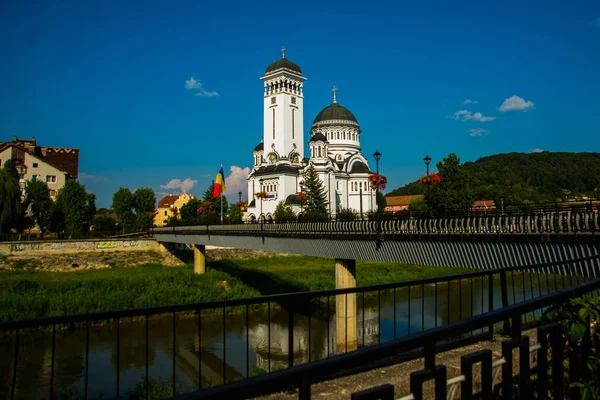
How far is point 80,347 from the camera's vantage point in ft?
82.5

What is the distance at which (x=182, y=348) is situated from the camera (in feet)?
81.4

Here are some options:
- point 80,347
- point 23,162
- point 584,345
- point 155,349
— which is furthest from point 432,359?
point 23,162

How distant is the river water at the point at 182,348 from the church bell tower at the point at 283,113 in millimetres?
47776

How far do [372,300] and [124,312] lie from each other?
3406cm

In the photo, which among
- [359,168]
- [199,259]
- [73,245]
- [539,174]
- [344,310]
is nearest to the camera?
[344,310]

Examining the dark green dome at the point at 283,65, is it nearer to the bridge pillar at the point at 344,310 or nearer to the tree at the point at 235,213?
the tree at the point at 235,213

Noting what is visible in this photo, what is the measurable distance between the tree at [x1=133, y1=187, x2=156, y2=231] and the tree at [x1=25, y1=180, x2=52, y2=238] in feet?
64.4

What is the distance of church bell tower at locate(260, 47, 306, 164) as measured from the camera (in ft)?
263

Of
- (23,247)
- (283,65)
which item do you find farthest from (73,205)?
(283,65)

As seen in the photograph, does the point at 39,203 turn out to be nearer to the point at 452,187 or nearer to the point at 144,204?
the point at 144,204

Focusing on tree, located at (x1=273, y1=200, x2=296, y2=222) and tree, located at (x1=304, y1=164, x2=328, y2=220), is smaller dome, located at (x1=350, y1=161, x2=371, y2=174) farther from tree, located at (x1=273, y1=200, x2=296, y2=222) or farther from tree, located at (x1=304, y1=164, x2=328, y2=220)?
tree, located at (x1=273, y1=200, x2=296, y2=222)

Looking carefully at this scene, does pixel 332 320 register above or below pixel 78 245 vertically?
below

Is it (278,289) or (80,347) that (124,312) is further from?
(278,289)

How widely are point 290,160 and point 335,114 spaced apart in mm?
14697
